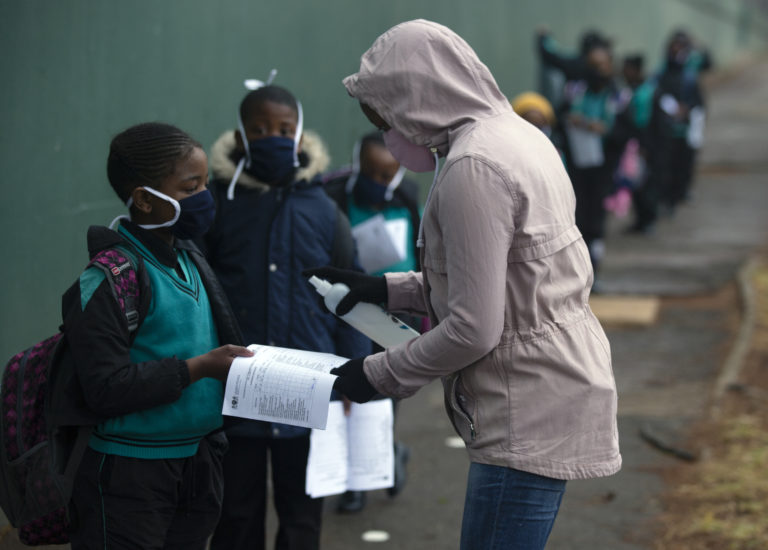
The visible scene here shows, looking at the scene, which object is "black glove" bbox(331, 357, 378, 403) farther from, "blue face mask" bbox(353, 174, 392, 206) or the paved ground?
"blue face mask" bbox(353, 174, 392, 206)

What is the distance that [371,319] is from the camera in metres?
2.91

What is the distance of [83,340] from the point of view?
8.43ft

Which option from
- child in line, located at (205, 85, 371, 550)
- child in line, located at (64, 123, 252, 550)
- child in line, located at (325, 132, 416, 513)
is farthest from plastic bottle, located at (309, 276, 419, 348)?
child in line, located at (325, 132, 416, 513)

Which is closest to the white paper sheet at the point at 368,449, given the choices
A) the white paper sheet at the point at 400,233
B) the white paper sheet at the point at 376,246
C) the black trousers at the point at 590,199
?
the white paper sheet at the point at 376,246

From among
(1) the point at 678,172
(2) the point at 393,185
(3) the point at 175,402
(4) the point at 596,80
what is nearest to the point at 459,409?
(3) the point at 175,402

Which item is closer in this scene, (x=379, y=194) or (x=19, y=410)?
(x=19, y=410)

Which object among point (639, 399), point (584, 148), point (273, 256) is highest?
point (273, 256)

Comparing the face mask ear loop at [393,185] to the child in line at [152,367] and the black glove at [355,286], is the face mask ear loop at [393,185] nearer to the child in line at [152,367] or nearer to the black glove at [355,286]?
the black glove at [355,286]

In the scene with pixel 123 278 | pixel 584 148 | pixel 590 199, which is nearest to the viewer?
pixel 123 278

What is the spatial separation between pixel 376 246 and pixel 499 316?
83.0 inches

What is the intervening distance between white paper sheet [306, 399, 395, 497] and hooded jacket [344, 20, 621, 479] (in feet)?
3.88

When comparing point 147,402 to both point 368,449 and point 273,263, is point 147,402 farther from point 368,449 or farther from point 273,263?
point 368,449

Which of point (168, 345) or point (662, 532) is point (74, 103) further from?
point (662, 532)

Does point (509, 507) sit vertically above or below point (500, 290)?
below
